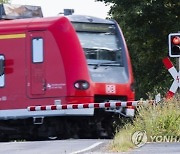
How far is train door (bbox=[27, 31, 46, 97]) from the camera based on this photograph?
2223 cm

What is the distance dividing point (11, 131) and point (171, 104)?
17.8ft

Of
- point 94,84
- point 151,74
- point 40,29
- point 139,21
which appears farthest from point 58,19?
point 151,74

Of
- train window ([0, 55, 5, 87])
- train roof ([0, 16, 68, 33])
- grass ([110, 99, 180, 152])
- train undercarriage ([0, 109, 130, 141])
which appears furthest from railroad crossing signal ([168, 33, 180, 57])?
train window ([0, 55, 5, 87])

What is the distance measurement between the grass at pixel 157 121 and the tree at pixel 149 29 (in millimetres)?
17669

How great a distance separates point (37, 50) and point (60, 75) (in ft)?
2.94

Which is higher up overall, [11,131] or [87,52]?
[87,52]

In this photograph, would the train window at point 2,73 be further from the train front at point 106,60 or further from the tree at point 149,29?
the tree at point 149,29

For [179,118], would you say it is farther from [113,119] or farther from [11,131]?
[11,131]

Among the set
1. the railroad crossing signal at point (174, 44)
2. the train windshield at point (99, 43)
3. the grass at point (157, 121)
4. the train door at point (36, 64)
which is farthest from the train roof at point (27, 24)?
the grass at point (157, 121)

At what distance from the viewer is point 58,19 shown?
2217 cm

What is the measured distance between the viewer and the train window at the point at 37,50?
22.2 m

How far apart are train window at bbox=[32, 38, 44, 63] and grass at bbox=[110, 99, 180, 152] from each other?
12.0 feet

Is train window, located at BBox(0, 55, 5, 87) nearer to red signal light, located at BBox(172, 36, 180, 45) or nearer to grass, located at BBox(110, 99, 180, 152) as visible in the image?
grass, located at BBox(110, 99, 180, 152)

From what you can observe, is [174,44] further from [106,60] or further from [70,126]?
[70,126]
